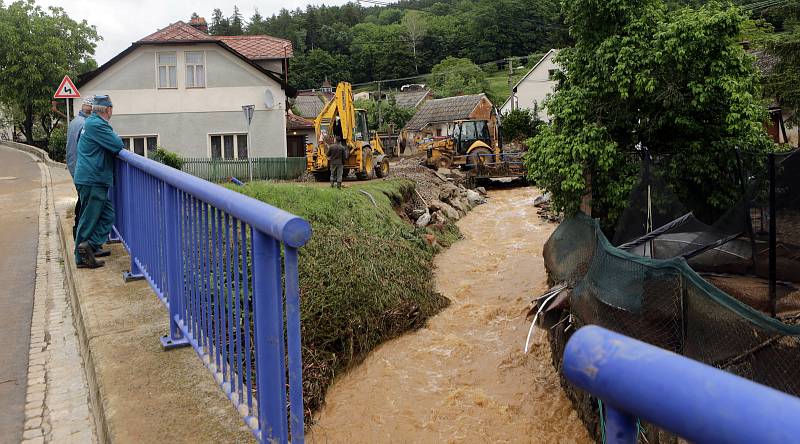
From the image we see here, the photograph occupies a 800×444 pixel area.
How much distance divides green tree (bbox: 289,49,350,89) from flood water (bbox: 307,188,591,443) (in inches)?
3251

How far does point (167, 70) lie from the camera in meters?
28.3

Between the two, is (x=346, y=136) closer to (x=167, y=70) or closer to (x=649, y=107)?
(x=167, y=70)

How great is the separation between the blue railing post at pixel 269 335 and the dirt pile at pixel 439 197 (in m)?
14.5

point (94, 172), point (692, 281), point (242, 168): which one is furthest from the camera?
point (242, 168)

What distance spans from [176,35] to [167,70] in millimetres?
1487

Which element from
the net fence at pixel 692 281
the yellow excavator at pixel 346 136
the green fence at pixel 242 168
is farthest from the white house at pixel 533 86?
the net fence at pixel 692 281

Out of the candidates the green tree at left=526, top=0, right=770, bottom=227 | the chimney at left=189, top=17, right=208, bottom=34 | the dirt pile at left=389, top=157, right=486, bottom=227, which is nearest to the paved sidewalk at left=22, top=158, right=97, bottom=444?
the green tree at left=526, top=0, right=770, bottom=227

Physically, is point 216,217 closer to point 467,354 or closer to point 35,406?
point 35,406

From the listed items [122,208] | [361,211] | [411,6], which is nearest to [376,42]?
[411,6]

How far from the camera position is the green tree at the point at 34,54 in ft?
154

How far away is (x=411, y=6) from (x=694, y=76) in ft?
359

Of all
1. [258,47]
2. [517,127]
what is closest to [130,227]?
[258,47]

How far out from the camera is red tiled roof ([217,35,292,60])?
32.4m

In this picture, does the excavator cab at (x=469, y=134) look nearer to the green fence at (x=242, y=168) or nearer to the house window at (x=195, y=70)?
the green fence at (x=242, y=168)
